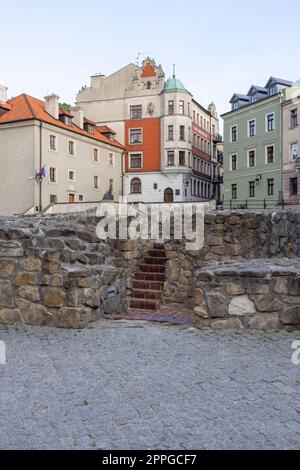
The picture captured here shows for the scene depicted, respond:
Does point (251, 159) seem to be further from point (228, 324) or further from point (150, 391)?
point (150, 391)

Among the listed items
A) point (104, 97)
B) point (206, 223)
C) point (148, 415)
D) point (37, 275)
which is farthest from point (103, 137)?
point (148, 415)

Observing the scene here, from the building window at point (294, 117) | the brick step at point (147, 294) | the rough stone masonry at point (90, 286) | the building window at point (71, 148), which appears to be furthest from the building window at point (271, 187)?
the rough stone masonry at point (90, 286)

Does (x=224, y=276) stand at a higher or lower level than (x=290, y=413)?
higher

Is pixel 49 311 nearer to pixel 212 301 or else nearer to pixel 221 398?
pixel 212 301

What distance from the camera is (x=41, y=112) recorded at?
37.9 meters

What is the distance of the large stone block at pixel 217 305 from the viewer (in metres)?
5.45

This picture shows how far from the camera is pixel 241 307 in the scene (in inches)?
213

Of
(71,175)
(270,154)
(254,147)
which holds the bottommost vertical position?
(71,175)

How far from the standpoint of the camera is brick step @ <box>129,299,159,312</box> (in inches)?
340

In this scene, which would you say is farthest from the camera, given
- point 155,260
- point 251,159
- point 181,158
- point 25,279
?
point 181,158

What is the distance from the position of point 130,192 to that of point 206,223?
38.7 m

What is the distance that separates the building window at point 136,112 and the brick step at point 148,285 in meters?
40.7

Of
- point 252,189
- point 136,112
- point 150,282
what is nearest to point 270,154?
point 252,189

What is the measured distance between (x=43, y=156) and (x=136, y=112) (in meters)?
15.5
